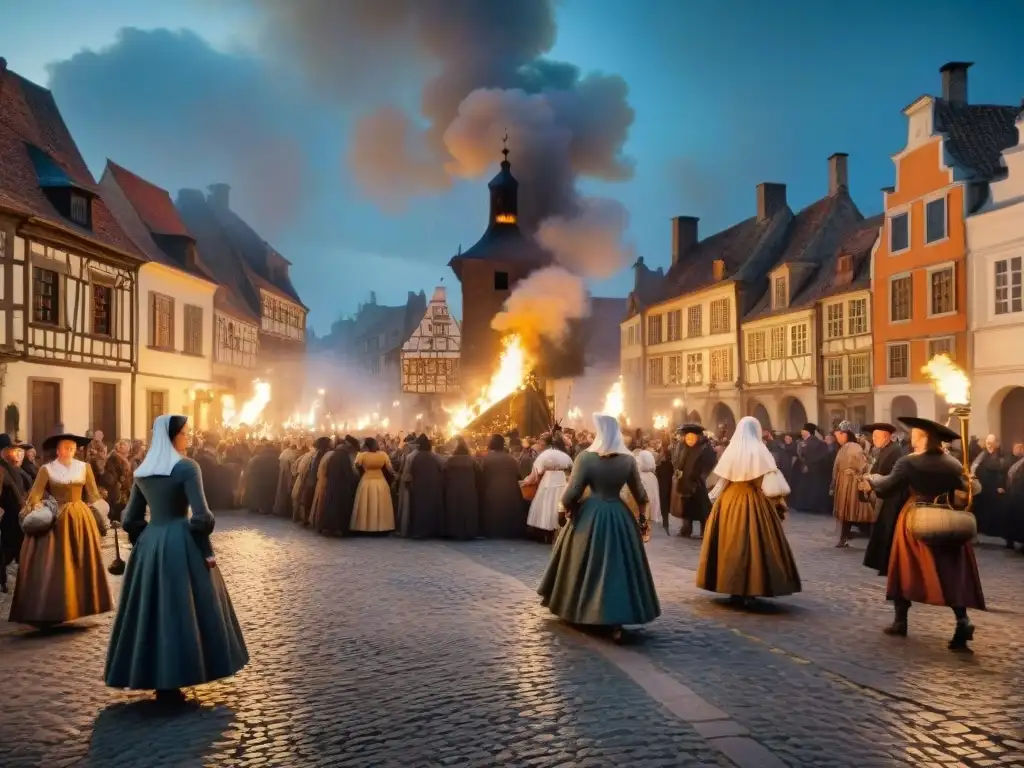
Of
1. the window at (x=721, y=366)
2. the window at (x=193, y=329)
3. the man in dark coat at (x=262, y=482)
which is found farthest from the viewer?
the window at (x=721, y=366)

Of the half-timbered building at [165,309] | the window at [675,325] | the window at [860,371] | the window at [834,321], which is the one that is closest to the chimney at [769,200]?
the window at [675,325]

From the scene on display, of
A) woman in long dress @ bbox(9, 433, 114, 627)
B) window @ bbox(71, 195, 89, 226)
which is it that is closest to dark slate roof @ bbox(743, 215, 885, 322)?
window @ bbox(71, 195, 89, 226)

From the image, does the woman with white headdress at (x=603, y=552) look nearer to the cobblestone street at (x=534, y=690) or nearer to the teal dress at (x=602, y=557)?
the teal dress at (x=602, y=557)

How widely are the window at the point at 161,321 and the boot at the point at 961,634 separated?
2764 centimetres

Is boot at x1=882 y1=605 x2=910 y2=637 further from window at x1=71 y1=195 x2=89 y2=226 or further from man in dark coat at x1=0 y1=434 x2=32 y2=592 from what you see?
window at x1=71 y1=195 x2=89 y2=226

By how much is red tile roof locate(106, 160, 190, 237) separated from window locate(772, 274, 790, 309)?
24445 mm

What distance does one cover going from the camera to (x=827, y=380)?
36.6 meters

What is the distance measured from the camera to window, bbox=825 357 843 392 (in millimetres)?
35719

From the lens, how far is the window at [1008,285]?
26.1m

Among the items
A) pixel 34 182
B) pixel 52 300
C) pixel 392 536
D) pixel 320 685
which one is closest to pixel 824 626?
pixel 320 685

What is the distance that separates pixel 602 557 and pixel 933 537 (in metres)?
2.78

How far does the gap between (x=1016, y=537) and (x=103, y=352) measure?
23643 mm

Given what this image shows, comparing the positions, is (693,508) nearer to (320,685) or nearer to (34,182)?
(320,685)

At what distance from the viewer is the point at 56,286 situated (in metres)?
24.3
